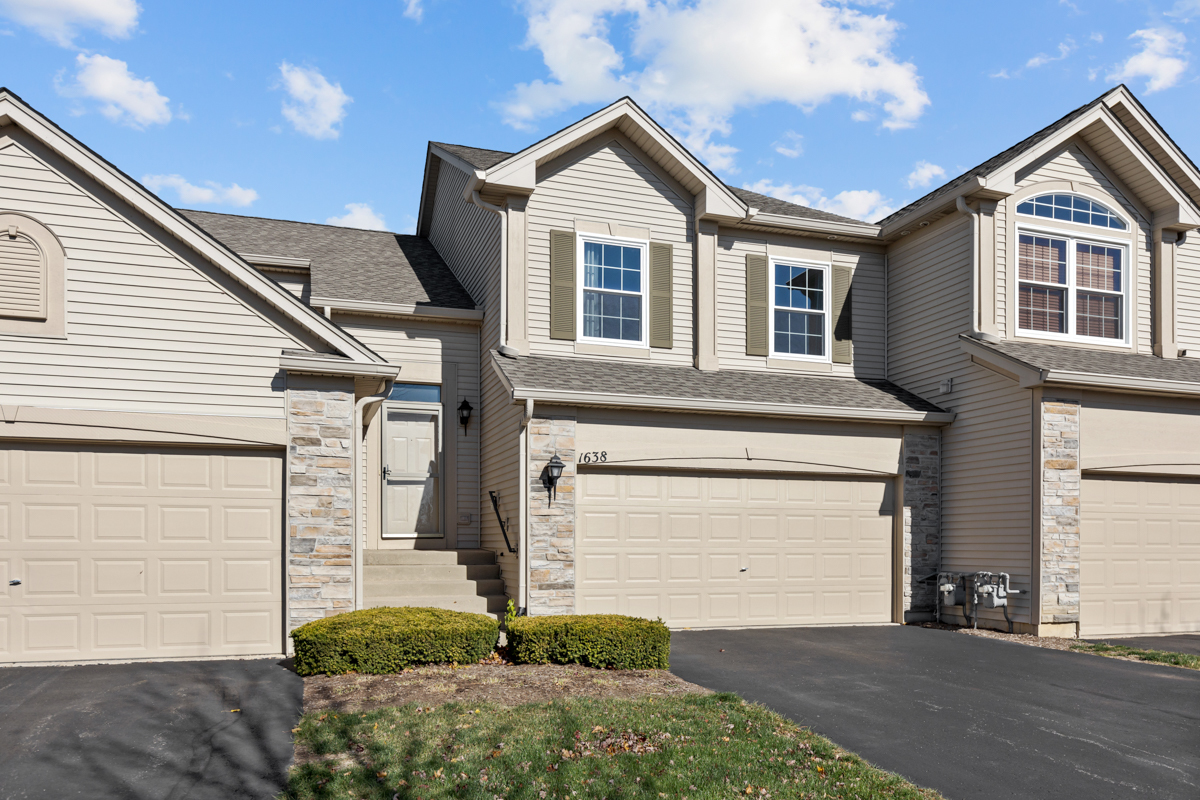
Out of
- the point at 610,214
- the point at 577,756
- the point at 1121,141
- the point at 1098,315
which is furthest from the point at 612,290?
the point at 577,756

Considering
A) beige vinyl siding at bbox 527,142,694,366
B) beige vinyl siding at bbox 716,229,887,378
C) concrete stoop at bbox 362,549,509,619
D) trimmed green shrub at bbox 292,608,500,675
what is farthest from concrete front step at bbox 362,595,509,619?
beige vinyl siding at bbox 716,229,887,378

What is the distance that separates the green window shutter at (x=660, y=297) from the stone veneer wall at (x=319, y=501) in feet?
17.2

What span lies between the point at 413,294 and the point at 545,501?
463 centimetres

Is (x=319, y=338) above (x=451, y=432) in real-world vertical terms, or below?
above

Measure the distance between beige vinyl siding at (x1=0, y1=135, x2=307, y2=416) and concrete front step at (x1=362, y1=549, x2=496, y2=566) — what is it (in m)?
3.32

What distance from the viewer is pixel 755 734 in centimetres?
685

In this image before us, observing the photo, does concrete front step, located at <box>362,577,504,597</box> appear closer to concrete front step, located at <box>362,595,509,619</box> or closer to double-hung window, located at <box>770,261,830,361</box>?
concrete front step, located at <box>362,595,509,619</box>

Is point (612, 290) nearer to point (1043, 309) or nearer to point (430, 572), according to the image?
point (430, 572)

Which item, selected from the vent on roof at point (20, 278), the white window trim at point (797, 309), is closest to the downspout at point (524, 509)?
the white window trim at point (797, 309)

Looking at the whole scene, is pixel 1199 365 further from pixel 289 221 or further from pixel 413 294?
pixel 289 221

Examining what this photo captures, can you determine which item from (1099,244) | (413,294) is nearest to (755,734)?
(413,294)

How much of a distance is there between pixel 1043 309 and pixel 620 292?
676cm

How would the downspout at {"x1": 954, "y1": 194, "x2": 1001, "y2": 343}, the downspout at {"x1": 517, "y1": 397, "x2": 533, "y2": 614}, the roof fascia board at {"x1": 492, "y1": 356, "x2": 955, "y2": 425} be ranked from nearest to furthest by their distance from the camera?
the downspout at {"x1": 517, "y1": 397, "x2": 533, "y2": 614} → the roof fascia board at {"x1": 492, "y1": 356, "x2": 955, "y2": 425} → the downspout at {"x1": 954, "y1": 194, "x2": 1001, "y2": 343}

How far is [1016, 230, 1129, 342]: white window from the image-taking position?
14.1 meters
